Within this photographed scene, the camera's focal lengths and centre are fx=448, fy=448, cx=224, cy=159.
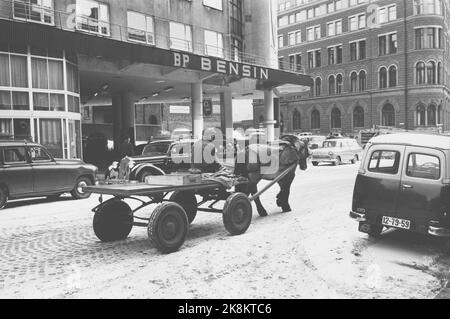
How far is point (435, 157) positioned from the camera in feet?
22.8

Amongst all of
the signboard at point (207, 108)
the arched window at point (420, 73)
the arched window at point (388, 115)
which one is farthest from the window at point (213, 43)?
the arched window at point (420, 73)

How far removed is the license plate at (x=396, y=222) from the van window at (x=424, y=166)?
2.44 ft

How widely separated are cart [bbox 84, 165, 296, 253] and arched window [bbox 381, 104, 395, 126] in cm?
5298

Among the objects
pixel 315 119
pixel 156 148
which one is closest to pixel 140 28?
pixel 156 148

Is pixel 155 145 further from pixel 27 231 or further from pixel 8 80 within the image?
pixel 27 231

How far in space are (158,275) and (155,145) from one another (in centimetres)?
1301

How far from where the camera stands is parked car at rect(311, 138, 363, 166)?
28.5 meters

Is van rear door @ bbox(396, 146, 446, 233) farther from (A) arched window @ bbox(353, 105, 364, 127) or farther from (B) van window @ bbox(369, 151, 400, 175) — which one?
(A) arched window @ bbox(353, 105, 364, 127)

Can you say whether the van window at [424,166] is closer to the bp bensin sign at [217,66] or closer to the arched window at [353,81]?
the bp bensin sign at [217,66]

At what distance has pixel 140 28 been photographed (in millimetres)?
27344

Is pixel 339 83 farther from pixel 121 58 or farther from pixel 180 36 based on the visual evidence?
pixel 121 58
